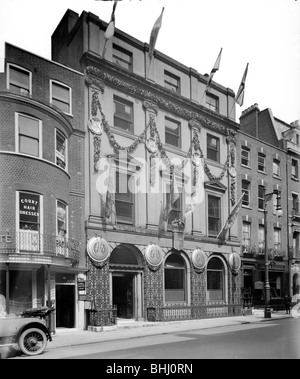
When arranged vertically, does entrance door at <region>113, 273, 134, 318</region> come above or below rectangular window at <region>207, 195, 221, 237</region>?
below

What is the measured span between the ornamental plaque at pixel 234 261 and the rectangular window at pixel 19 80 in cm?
1483

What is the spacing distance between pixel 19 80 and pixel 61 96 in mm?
2193

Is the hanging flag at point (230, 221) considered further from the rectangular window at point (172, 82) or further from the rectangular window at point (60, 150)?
the rectangular window at point (60, 150)

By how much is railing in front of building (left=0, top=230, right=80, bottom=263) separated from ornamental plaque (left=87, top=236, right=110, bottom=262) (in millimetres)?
1158

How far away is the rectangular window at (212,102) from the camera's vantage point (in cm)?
2425

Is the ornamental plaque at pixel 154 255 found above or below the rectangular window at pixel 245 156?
below

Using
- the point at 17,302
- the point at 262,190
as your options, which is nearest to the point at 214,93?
the point at 262,190

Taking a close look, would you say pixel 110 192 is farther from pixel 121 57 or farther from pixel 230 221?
pixel 230 221

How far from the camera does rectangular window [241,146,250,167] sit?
1118 inches

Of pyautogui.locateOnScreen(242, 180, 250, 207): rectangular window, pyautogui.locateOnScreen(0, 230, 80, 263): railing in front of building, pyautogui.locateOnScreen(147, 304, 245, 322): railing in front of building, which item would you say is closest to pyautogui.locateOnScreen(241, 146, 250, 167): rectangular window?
pyautogui.locateOnScreen(242, 180, 250, 207): rectangular window

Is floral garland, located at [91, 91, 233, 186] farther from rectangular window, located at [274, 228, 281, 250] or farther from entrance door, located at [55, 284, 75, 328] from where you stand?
rectangular window, located at [274, 228, 281, 250]

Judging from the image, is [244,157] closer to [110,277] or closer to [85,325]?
[110,277]

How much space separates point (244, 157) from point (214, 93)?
5844mm

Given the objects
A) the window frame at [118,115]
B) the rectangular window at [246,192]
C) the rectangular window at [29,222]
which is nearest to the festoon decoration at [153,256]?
the window frame at [118,115]
